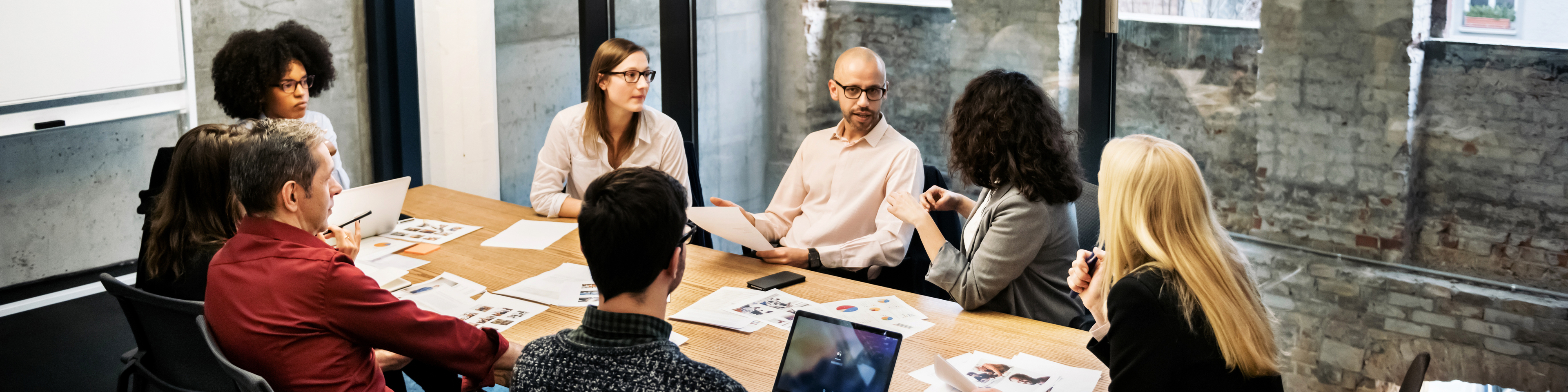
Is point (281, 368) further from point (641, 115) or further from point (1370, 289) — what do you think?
point (1370, 289)

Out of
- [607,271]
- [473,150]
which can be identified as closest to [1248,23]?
[607,271]

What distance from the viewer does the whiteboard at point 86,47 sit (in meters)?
3.48

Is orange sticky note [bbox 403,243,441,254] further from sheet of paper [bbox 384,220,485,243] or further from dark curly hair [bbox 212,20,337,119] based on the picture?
dark curly hair [bbox 212,20,337,119]

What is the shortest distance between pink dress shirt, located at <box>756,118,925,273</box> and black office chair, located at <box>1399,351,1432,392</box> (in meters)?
1.61

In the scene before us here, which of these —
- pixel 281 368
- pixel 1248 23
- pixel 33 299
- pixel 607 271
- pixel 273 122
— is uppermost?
pixel 1248 23

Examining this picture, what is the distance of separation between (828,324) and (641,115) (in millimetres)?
2046

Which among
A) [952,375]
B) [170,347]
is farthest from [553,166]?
[952,375]

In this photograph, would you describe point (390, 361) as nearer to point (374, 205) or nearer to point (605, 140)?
point (374, 205)

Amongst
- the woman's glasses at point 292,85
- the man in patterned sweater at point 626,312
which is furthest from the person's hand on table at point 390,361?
the woman's glasses at point 292,85

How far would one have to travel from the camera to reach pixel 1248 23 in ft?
10.2

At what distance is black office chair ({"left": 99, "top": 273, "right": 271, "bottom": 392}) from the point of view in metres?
1.92

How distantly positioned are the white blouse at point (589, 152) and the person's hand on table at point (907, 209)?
105 centimetres

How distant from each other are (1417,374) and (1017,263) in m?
0.93

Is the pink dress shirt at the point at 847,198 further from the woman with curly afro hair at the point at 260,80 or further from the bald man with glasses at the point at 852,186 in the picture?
the woman with curly afro hair at the point at 260,80
